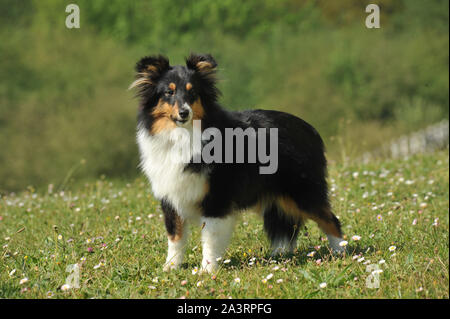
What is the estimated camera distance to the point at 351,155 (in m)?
9.00

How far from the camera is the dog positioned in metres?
4.52

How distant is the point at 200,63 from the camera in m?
4.73

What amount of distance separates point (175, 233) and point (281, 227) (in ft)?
3.48

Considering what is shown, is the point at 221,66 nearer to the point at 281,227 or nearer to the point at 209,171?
the point at 281,227

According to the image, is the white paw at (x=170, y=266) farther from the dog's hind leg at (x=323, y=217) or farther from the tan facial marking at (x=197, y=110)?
the tan facial marking at (x=197, y=110)

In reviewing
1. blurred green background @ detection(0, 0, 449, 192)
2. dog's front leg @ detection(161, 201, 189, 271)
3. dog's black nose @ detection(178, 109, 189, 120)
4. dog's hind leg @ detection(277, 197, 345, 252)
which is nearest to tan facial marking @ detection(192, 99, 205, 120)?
dog's black nose @ detection(178, 109, 189, 120)

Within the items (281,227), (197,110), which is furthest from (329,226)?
(197,110)

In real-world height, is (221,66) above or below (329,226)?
above

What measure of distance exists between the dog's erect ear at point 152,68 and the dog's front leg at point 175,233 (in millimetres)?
1058

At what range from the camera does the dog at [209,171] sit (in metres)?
4.52

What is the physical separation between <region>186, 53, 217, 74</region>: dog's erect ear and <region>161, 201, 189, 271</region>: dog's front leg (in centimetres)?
119

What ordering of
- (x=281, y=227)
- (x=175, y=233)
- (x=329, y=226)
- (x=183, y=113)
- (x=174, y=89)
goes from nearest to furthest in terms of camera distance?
(x=183, y=113)
(x=174, y=89)
(x=175, y=233)
(x=329, y=226)
(x=281, y=227)
